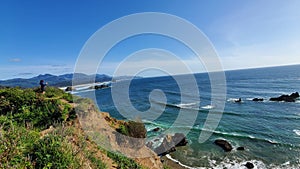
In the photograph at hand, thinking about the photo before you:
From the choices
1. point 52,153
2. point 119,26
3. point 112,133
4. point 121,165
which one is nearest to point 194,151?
point 112,133

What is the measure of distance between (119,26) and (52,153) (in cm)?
688

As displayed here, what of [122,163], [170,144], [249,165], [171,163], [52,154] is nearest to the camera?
[52,154]

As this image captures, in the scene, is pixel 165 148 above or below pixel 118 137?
below

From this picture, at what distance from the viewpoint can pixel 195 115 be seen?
2892 cm

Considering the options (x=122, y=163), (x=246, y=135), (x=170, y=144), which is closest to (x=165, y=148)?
(x=170, y=144)

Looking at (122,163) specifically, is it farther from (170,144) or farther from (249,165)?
(249,165)

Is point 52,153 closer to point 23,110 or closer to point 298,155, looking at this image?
point 23,110

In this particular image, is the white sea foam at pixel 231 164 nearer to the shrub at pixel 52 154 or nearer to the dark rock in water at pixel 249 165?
the dark rock in water at pixel 249 165

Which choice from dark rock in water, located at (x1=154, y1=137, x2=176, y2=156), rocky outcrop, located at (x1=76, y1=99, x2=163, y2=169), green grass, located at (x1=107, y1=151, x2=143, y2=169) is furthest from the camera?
dark rock in water, located at (x1=154, y1=137, x2=176, y2=156)

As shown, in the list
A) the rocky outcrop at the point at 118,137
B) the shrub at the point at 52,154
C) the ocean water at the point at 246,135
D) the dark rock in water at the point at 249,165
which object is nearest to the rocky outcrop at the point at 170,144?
the ocean water at the point at 246,135

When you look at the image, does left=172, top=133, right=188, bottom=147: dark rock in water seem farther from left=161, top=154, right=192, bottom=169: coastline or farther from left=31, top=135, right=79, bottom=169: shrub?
left=31, top=135, right=79, bottom=169: shrub

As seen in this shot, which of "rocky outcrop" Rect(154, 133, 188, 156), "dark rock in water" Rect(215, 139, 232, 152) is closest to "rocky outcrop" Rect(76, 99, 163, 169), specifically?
"rocky outcrop" Rect(154, 133, 188, 156)

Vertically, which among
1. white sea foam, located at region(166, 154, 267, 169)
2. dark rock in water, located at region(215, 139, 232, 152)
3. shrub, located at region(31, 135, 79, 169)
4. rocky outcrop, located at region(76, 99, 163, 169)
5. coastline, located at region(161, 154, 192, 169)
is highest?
shrub, located at region(31, 135, 79, 169)

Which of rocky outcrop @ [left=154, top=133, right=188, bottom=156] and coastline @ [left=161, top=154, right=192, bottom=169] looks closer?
coastline @ [left=161, top=154, right=192, bottom=169]
